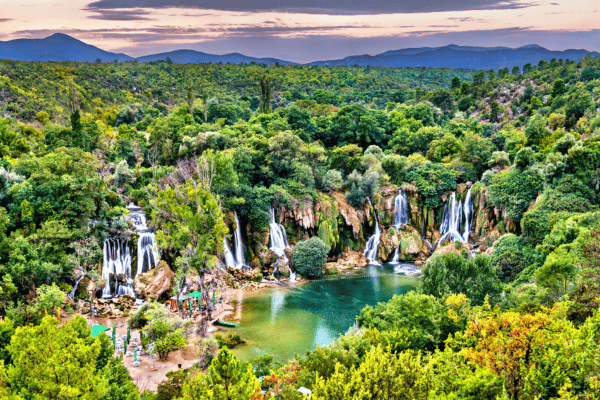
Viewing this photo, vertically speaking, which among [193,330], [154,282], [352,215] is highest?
[352,215]

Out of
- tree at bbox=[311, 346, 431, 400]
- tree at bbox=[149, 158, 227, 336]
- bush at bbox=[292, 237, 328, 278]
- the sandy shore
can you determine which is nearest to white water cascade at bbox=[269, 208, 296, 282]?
bush at bbox=[292, 237, 328, 278]

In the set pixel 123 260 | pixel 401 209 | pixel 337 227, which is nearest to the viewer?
pixel 123 260

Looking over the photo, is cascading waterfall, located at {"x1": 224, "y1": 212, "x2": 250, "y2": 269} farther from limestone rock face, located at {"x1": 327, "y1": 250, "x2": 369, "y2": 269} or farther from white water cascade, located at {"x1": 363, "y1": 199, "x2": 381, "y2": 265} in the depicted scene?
white water cascade, located at {"x1": 363, "y1": 199, "x2": 381, "y2": 265}

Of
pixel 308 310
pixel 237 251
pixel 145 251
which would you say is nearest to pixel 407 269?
pixel 308 310

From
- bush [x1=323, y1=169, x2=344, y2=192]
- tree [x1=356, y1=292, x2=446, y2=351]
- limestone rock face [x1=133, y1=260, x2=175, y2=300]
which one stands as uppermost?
bush [x1=323, y1=169, x2=344, y2=192]

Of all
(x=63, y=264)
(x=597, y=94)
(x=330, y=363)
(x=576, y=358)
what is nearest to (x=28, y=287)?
(x=63, y=264)

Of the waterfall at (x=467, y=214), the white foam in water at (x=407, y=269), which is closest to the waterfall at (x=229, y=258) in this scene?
the white foam in water at (x=407, y=269)

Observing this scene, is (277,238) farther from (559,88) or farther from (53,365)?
(559,88)

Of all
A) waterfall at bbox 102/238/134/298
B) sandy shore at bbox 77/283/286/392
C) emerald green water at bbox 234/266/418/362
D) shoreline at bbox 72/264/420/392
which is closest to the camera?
sandy shore at bbox 77/283/286/392
